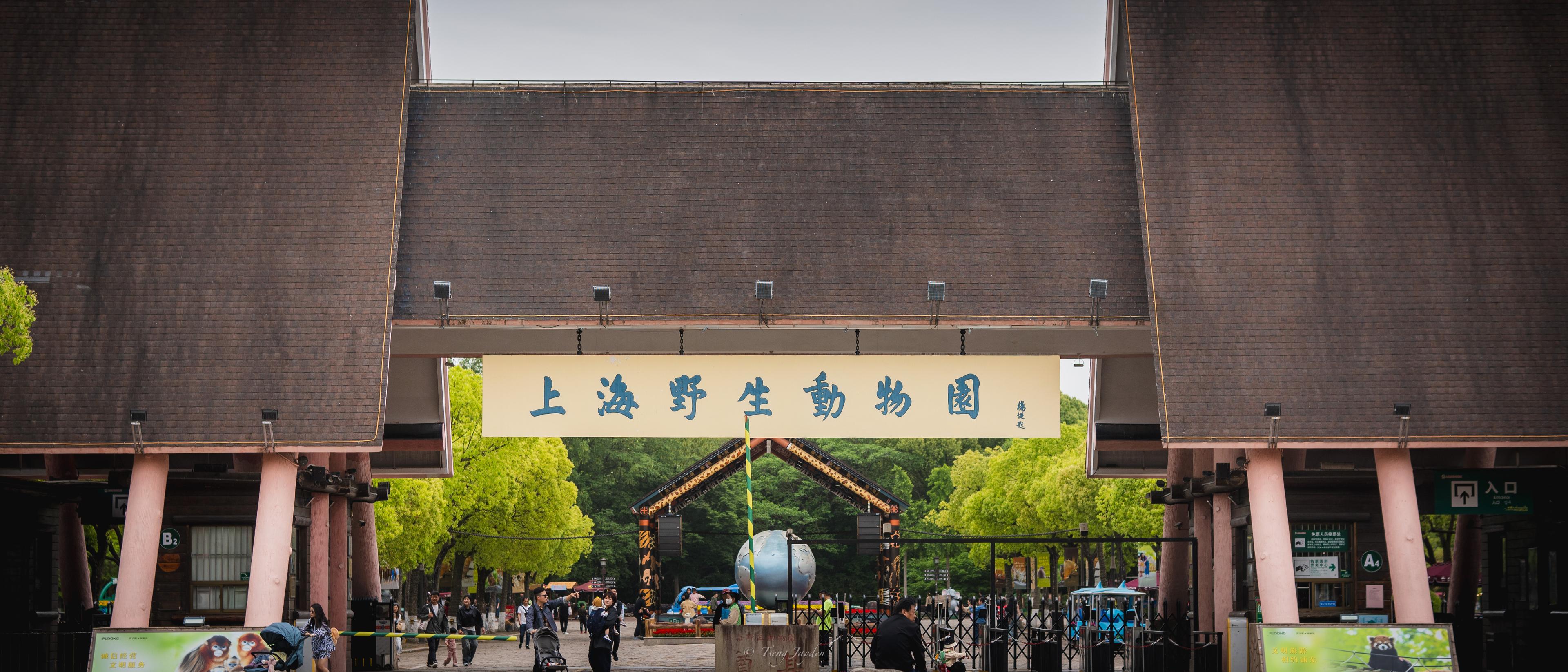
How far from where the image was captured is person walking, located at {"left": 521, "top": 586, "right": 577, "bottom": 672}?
2520cm

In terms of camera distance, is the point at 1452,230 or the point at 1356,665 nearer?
the point at 1356,665

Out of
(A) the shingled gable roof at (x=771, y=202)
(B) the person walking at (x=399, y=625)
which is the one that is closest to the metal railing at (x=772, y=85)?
(A) the shingled gable roof at (x=771, y=202)

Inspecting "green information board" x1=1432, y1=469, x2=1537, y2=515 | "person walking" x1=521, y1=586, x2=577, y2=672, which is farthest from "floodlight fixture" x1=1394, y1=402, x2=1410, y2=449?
"person walking" x1=521, y1=586, x2=577, y2=672

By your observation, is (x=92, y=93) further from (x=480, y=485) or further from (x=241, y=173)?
(x=480, y=485)

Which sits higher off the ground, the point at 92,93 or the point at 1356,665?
the point at 92,93

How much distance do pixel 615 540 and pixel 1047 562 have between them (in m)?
23.2

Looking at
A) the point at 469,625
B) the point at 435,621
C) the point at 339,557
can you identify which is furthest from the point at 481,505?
the point at 339,557

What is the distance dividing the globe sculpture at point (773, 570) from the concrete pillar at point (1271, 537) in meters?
25.6

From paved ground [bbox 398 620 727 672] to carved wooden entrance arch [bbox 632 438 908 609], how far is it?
2.60m

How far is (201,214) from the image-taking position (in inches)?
912

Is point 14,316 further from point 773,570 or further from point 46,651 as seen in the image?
point 773,570

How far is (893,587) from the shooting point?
1811 inches

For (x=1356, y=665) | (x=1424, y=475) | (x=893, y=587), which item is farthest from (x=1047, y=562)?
(x=1356, y=665)

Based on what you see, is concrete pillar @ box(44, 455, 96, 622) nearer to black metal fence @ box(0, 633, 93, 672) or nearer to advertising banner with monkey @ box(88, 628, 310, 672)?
black metal fence @ box(0, 633, 93, 672)
